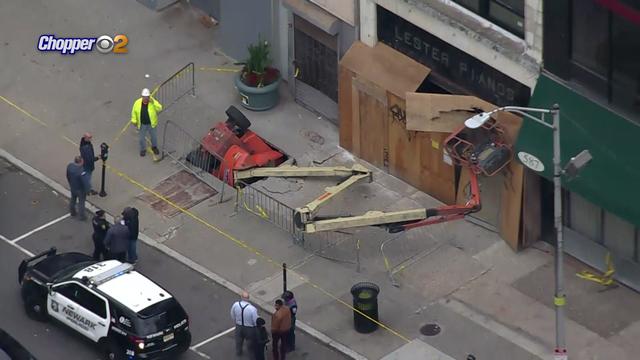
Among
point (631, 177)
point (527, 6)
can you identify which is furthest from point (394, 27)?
point (631, 177)

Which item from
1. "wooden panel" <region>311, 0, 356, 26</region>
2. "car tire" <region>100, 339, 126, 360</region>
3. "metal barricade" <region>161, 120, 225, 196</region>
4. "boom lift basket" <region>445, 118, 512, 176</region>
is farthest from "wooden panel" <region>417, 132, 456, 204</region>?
"car tire" <region>100, 339, 126, 360</region>

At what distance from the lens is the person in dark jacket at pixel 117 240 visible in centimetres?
3925

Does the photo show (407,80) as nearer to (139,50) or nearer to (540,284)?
(540,284)

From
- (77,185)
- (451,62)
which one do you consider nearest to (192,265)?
(77,185)

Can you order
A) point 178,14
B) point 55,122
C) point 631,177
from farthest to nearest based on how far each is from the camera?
point 178,14
point 55,122
point 631,177

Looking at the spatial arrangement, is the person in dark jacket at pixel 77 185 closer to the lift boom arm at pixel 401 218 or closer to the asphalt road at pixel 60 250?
the asphalt road at pixel 60 250

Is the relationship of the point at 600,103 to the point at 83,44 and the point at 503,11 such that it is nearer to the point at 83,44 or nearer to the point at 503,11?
the point at 503,11

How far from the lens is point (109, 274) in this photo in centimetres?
3719

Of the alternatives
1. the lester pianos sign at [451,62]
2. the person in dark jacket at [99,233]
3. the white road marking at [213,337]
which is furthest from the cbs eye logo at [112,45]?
the white road marking at [213,337]

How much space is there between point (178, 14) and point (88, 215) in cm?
922

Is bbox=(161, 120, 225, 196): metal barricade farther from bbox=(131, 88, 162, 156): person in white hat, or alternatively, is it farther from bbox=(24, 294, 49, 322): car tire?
bbox=(24, 294, 49, 322): car tire

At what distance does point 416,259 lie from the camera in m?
40.1

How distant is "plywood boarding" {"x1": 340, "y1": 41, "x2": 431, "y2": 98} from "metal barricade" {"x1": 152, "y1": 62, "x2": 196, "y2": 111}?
5.49 meters

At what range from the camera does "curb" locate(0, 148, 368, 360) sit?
37.5 meters
